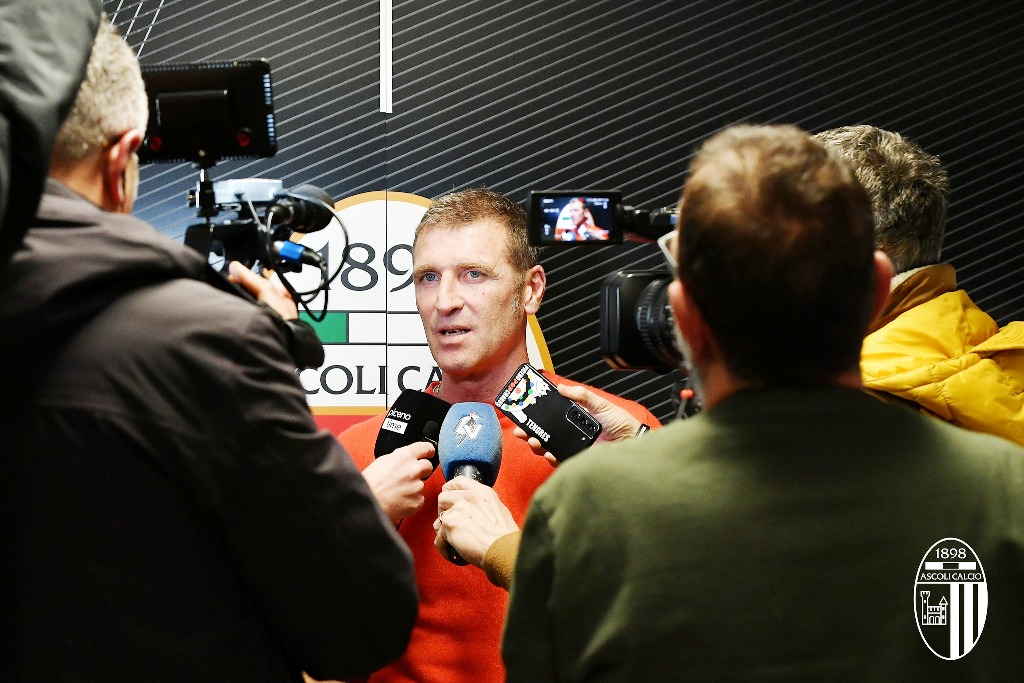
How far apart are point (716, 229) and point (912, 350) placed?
0.91 meters

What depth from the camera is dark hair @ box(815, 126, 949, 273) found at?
172 cm

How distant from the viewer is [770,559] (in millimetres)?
870

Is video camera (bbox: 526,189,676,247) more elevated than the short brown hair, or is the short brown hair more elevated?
the short brown hair

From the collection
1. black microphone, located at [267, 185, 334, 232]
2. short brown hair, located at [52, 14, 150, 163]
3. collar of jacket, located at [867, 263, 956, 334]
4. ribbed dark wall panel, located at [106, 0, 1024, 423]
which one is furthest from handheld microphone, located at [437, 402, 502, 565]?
ribbed dark wall panel, located at [106, 0, 1024, 423]

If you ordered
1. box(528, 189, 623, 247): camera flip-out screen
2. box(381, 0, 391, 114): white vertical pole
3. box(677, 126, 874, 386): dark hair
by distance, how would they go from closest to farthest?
box(677, 126, 874, 386): dark hair → box(528, 189, 623, 247): camera flip-out screen → box(381, 0, 391, 114): white vertical pole

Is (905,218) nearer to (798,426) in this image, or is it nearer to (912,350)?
(912,350)

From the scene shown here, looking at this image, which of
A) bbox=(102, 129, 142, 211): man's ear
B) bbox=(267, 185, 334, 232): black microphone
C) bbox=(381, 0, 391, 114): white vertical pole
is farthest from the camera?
bbox=(381, 0, 391, 114): white vertical pole

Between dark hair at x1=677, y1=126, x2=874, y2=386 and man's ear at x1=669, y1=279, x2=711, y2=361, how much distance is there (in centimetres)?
1

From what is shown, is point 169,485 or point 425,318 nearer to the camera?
point 169,485

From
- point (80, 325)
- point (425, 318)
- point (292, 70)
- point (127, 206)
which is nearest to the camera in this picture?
point (80, 325)

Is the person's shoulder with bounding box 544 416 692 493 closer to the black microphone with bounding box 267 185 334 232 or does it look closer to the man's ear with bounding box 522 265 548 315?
the black microphone with bounding box 267 185 334 232

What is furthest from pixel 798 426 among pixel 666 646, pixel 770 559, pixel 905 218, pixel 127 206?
pixel 905 218

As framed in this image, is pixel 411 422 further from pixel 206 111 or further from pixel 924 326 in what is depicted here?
pixel 924 326

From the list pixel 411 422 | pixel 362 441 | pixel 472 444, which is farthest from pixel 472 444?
pixel 362 441
